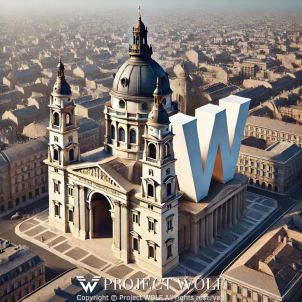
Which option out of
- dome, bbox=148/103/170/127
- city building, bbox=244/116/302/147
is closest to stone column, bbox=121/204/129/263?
dome, bbox=148/103/170/127

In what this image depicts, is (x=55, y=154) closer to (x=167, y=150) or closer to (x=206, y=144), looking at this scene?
(x=167, y=150)

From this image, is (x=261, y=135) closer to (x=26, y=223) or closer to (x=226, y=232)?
(x=226, y=232)

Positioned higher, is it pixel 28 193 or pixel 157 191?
pixel 157 191

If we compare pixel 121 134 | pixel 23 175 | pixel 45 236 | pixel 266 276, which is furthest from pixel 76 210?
pixel 266 276

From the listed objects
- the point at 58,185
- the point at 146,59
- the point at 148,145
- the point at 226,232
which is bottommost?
the point at 226,232

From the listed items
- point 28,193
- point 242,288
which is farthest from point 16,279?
point 28,193
